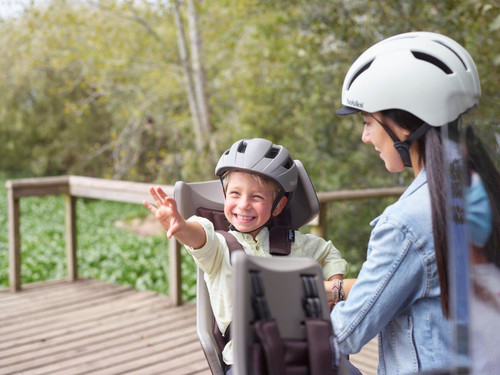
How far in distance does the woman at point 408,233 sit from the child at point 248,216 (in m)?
0.49

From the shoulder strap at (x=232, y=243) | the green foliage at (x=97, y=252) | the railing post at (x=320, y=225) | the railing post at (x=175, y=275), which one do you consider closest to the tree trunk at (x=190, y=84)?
the green foliage at (x=97, y=252)

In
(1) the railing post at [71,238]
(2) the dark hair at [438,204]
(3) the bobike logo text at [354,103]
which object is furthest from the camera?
(1) the railing post at [71,238]

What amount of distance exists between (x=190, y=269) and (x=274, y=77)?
346cm

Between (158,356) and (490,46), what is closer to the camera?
(158,356)

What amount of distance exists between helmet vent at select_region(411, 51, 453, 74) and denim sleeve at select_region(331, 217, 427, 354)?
505 mm

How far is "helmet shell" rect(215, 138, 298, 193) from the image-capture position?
83.8 inches

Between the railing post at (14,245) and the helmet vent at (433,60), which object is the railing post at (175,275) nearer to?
the railing post at (14,245)

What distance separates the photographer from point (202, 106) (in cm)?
1136

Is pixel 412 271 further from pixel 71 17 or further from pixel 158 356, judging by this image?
pixel 71 17

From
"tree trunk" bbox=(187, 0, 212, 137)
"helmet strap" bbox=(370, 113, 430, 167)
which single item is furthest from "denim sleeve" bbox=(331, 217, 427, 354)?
"tree trunk" bbox=(187, 0, 212, 137)

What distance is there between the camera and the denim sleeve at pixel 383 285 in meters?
1.48

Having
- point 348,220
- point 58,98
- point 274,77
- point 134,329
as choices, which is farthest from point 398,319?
point 58,98

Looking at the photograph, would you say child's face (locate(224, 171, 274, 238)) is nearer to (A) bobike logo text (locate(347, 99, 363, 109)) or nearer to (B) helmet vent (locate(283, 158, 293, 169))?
(B) helmet vent (locate(283, 158, 293, 169))

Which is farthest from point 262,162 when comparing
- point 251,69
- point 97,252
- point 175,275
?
point 251,69
